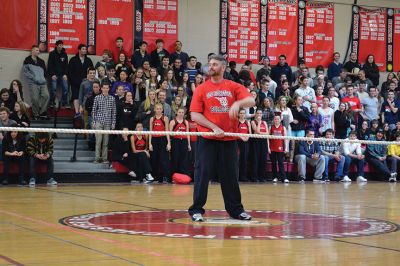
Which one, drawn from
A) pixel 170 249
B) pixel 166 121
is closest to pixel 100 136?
pixel 166 121

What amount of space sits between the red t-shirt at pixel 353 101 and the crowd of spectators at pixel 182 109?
0.11 ft

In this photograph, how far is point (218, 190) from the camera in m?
16.0

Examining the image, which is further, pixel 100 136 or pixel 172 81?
pixel 172 81

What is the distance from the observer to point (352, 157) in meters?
21.6

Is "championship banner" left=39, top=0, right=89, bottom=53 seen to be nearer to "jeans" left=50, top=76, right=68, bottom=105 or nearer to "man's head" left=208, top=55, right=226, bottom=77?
"jeans" left=50, top=76, right=68, bottom=105

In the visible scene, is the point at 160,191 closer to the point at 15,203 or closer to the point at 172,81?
the point at 15,203

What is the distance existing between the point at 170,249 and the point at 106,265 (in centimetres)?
102

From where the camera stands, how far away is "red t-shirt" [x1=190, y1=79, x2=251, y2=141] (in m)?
9.34

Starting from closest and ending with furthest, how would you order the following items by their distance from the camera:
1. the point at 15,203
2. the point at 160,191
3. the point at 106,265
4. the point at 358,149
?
the point at 106,265, the point at 15,203, the point at 160,191, the point at 358,149

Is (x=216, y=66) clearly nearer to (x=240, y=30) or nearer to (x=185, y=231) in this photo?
(x=185, y=231)

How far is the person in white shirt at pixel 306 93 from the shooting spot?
21625mm

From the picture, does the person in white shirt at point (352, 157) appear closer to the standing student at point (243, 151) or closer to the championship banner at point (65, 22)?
the standing student at point (243, 151)

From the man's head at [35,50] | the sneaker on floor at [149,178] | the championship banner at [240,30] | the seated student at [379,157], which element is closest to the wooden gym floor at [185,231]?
the sneaker on floor at [149,178]

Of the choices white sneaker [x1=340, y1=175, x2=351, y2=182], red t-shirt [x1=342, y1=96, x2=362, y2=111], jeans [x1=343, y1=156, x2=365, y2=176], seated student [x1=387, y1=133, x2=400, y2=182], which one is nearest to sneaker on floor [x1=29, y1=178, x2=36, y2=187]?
white sneaker [x1=340, y1=175, x2=351, y2=182]
